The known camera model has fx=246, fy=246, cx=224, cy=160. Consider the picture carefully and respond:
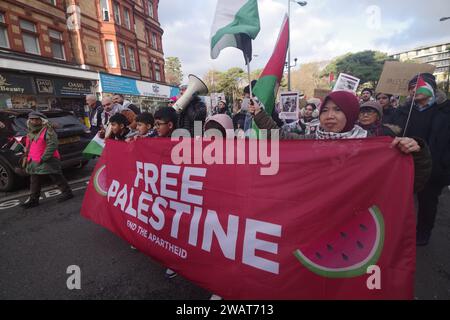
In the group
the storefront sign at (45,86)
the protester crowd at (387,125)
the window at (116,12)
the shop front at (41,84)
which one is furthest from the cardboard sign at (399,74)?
the window at (116,12)

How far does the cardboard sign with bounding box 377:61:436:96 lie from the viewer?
3857mm

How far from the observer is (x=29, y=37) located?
13.4 meters

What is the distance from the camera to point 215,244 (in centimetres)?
192

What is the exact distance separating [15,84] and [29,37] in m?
3.26

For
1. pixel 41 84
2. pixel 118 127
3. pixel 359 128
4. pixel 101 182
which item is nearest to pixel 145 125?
pixel 118 127

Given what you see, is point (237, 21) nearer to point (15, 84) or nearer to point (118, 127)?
point (118, 127)

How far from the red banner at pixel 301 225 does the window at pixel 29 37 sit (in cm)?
1621

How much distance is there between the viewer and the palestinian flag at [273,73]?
267cm

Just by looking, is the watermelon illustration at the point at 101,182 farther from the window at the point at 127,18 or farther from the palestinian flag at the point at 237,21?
the window at the point at 127,18

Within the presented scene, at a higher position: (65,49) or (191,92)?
(65,49)

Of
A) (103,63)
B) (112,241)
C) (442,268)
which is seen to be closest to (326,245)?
(442,268)

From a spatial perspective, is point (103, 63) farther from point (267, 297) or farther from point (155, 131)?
point (267, 297)

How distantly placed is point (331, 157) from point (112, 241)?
2837mm

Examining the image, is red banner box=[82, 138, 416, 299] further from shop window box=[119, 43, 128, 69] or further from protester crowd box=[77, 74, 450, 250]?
shop window box=[119, 43, 128, 69]
